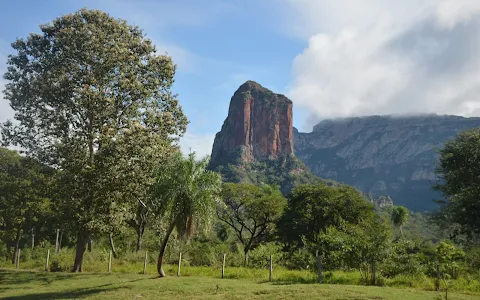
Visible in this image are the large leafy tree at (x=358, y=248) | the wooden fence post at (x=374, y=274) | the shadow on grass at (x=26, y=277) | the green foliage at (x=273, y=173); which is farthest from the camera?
the green foliage at (x=273, y=173)

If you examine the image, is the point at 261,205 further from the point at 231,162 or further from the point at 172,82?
the point at 231,162

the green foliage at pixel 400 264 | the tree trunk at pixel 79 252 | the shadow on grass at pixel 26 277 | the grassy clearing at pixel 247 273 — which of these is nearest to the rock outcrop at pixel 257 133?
the grassy clearing at pixel 247 273

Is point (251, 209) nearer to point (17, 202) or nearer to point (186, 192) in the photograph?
point (17, 202)

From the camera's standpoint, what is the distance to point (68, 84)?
61.4 feet

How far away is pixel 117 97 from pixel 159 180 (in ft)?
18.4

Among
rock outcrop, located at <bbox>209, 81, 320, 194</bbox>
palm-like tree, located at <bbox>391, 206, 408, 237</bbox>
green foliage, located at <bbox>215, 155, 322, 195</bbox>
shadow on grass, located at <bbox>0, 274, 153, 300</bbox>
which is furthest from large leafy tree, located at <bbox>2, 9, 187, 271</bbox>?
rock outcrop, located at <bbox>209, 81, 320, 194</bbox>

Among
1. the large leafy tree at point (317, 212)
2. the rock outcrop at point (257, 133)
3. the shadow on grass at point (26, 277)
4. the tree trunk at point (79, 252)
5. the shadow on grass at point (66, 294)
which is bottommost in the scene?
the shadow on grass at point (26, 277)

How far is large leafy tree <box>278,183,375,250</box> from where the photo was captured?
106ft

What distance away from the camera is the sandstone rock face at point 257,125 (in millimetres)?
184375

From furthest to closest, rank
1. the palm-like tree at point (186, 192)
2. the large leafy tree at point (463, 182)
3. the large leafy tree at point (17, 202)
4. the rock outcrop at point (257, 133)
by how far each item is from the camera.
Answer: the rock outcrop at point (257, 133), the large leafy tree at point (17, 202), the large leafy tree at point (463, 182), the palm-like tree at point (186, 192)

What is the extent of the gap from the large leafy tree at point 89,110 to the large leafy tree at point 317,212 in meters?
17.9

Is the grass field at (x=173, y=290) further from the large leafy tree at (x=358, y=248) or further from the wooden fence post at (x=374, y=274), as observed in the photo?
the large leafy tree at (x=358, y=248)

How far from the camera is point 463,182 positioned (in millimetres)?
21719

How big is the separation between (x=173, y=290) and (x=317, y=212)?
21528 millimetres
